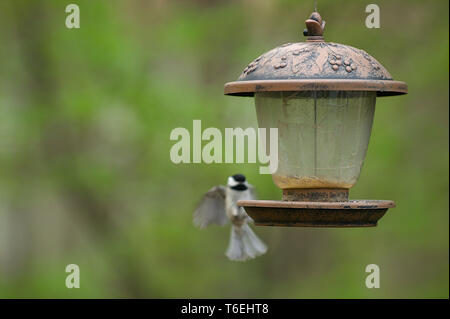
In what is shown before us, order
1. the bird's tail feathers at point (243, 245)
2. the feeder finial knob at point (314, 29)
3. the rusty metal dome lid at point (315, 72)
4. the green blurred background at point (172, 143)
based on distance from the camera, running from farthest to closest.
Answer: the green blurred background at point (172, 143), the bird's tail feathers at point (243, 245), the feeder finial knob at point (314, 29), the rusty metal dome lid at point (315, 72)

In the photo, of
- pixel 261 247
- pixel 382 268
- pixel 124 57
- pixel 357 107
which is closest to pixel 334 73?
pixel 357 107

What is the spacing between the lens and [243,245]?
627 cm

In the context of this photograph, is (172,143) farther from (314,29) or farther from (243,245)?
(314,29)

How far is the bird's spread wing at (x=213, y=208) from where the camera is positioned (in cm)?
606

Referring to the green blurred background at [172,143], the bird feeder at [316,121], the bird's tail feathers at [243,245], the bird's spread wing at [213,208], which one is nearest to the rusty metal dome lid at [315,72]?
the bird feeder at [316,121]

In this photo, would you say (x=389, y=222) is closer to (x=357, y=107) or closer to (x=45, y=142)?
(x=45, y=142)

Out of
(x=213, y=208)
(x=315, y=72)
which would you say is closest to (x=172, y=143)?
(x=213, y=208)

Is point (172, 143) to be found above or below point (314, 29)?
below

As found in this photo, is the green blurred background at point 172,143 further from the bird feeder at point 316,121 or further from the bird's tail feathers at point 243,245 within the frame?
the bird feeder at point 316,121

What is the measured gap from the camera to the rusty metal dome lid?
3076 mm

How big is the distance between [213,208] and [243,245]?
0.41 metres

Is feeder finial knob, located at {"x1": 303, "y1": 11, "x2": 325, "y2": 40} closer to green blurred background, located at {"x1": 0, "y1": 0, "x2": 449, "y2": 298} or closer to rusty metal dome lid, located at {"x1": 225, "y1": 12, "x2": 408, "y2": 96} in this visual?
rusty metal dome lid, located at {"x1": 225, "y1": 12, "x2": 408, "y2": 96}

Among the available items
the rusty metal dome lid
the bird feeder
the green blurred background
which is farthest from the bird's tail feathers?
the rusty metal dome lid

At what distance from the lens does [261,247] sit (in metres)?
6.28
